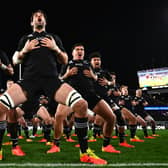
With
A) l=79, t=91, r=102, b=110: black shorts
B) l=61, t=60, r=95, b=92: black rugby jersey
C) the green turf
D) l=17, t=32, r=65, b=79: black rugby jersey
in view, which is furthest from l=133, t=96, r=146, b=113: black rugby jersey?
l=17, t=32, r=65, b=79: black rugby jersey

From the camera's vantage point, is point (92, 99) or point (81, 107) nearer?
point (81, 107)

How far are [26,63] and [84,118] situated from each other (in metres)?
1.20

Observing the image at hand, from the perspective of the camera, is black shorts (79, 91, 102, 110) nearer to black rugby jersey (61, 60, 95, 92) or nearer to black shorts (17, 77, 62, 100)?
black rugby jersey (61, 60, 95, 92)

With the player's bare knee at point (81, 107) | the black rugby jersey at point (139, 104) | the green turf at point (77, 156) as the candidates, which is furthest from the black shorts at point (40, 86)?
the black rugby jersey at point (139, 104)

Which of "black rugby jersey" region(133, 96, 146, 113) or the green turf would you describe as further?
"black rugby jersey" region(133, 96, 146, 113)

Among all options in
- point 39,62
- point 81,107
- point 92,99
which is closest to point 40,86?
point 39,62

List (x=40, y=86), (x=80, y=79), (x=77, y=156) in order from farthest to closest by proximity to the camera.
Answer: (x=80, y=79) → (x=77, y=156) → (x=40, y=86)

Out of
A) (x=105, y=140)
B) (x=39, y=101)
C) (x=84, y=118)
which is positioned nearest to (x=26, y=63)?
(x=84, y=118)

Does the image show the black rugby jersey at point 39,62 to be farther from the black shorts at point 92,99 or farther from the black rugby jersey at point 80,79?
the black rugby jersey at point 80,79

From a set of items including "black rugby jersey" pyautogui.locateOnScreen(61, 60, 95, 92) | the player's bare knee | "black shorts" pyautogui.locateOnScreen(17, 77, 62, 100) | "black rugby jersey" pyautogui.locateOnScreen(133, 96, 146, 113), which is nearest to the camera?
the player's bare knee

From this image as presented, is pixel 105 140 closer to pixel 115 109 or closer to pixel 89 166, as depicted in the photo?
pixel 115 109

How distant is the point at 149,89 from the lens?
43.7 m

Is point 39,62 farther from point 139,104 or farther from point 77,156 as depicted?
point 139,104

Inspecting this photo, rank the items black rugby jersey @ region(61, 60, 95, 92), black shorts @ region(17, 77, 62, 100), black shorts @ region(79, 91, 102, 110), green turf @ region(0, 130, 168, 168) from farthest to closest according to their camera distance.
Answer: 1. black rugby jersey @ region(61, 60, 95, 92)
2. black shorts @ region(79, 91, 102, 110)
3. green turf @ region(0, 130, 168, 168)
4. black shorts @ region(17, 77, 62, 100)
